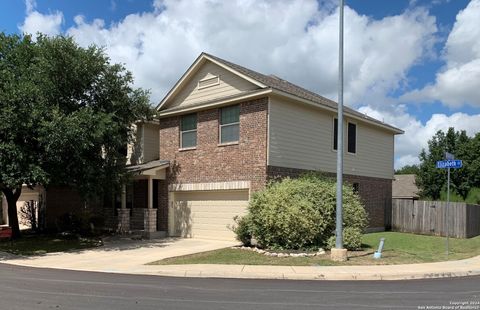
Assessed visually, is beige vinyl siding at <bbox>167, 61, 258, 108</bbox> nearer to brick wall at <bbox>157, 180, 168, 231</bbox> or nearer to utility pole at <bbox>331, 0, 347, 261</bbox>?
brick wall at <bbox>157, 180, 168, 231</bbox>

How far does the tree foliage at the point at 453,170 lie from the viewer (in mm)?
45688

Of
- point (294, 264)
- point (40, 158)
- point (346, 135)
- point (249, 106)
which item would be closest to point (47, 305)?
point (294, 264)

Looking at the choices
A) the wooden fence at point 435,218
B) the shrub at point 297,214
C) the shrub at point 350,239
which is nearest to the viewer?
the shrub at point 297,214

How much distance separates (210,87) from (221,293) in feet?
42.1

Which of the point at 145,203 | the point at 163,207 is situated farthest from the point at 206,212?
the point at 145,203

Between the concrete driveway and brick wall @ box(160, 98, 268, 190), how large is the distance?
273 centimetres

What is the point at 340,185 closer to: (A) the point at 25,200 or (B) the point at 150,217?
(B) the point at 150,217

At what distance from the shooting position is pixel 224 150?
1975 centimetres

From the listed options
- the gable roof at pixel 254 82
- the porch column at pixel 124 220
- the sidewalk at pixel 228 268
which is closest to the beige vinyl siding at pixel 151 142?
the gable roof at pixel 254 82

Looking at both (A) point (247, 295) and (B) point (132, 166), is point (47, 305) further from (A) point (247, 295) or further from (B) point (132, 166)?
(B) point (132, 166)

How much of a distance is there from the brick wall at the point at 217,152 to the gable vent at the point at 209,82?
126cm

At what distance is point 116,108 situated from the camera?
20.3 meters

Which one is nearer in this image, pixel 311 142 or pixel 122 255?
pixel 122 255

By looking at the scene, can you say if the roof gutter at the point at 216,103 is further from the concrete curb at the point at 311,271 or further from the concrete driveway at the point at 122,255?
the concrete curb at the point at 311,271
